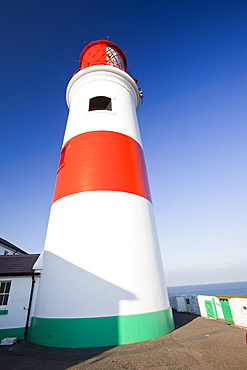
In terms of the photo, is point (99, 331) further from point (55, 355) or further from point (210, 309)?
point (210, 309)

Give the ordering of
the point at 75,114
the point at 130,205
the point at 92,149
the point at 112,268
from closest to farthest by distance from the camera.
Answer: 1. the point at 112,268
2. the point at 130,205
3. the point at 92,149
4. the point at 75,114

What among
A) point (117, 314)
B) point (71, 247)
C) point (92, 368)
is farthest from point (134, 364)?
point (71, 247)

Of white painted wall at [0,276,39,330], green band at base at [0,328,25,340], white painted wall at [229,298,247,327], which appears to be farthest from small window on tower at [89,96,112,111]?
white painted wall at [229,298,247,327]

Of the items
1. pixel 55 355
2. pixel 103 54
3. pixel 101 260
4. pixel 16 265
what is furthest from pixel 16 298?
pixel 103 54

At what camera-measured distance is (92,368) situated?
173 inches

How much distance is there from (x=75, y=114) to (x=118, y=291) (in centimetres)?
818

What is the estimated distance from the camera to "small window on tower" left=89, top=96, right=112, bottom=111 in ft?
35.7

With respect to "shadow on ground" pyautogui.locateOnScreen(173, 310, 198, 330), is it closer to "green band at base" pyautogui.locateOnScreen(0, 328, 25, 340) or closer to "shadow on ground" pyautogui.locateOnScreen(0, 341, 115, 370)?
"shadow on ground" pyautogui.locateOnScreen(0, 341, 115, 370)

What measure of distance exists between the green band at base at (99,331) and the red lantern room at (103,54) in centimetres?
1259

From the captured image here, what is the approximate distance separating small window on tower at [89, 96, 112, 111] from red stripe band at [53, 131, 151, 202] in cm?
294

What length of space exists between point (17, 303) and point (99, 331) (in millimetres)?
4057

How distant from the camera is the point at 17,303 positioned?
8.02 meters

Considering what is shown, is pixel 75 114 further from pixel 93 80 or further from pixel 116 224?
pixel 116 224

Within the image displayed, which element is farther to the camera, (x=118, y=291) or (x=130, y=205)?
(x=130, y=205)
